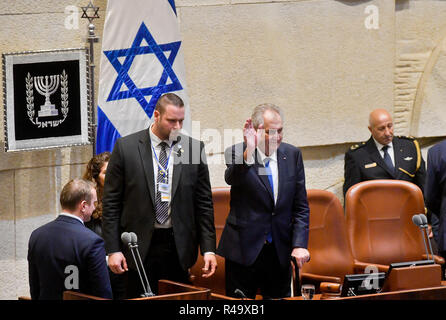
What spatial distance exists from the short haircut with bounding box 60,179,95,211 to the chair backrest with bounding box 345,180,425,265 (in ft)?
7.35

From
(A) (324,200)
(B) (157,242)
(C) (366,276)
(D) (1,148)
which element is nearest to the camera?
(C) (366,276)

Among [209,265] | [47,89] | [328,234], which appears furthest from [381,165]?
[47,89]

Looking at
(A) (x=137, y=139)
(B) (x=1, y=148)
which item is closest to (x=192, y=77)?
(B) (x=1, y=148)

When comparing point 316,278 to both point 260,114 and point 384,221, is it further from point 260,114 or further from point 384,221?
point 260,114

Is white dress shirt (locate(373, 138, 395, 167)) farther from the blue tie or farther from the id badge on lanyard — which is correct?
the id badge on lanyard

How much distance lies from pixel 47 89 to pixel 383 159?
2567mm

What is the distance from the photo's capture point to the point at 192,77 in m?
6.32

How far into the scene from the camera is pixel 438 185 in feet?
17.5

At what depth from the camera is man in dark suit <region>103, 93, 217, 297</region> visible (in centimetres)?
434

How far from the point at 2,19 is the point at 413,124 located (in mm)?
3599

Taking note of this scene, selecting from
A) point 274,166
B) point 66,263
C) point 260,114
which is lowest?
point 66,263

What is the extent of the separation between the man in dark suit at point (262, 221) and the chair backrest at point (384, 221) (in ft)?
3.40
